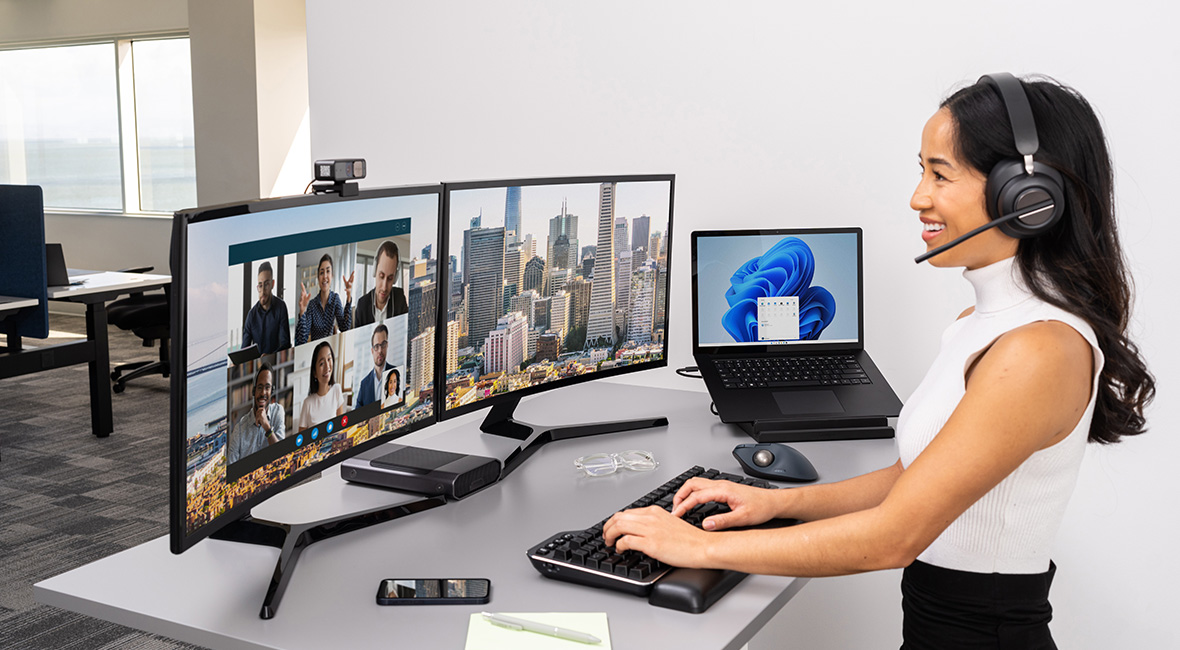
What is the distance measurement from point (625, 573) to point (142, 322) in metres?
4.96

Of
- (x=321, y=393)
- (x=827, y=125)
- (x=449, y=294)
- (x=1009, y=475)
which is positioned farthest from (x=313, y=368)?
(x=827, y=125)

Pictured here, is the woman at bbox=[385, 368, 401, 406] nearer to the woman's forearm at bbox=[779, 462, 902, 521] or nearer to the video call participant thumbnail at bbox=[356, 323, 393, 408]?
the video call participant thumbnail at bbox=[356, 323, 393, 408]

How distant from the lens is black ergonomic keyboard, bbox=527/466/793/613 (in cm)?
114

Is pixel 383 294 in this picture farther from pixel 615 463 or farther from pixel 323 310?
pixel 615 463

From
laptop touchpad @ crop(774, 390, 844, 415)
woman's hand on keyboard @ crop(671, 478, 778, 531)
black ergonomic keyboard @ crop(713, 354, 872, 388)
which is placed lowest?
woman's hand on keyboard @ crop(671, 478, 778, 531)

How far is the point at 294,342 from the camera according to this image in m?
1.24

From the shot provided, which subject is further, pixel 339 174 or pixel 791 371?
pixel 791 371

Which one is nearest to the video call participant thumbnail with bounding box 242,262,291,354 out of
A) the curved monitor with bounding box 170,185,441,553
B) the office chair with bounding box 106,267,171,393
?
the curved monitor with bounding box 170,185,441,553

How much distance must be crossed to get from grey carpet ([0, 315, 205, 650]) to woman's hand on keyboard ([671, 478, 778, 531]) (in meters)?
1.89

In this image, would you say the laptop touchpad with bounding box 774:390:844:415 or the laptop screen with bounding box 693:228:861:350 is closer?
the laptop touchpad with bounding box 774:390:844:415

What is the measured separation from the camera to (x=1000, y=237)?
1.21 m

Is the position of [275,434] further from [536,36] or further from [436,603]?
[536,36]

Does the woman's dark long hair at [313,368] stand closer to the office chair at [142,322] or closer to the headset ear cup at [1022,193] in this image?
the headset ear cup at [1022,193]

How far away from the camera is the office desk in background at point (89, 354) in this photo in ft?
14.4
